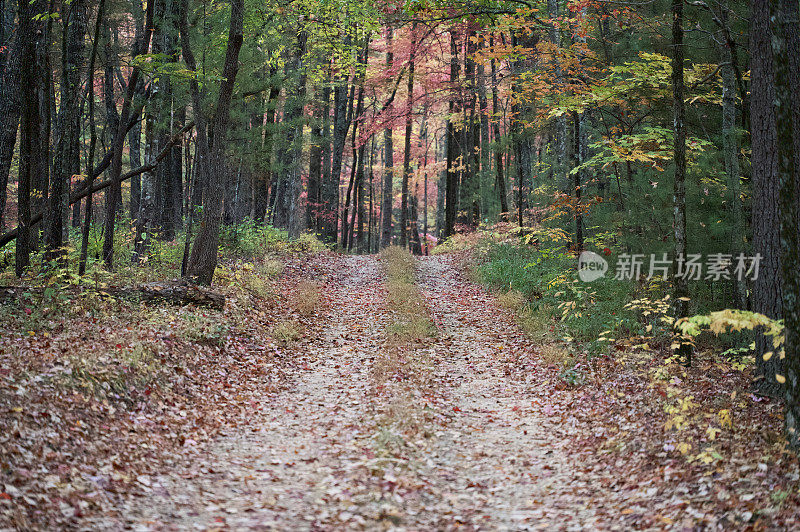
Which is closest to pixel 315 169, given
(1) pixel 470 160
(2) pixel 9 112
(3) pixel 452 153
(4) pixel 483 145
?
(3) pixel 452 153

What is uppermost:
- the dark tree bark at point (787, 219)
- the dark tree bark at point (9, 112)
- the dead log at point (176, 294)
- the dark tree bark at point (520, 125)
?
the dark tree bark at point (520, 125)

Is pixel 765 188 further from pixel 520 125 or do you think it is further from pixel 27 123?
pixel 520 125

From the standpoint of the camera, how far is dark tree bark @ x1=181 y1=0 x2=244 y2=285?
1115 centimetres

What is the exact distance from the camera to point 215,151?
1114 centimetres

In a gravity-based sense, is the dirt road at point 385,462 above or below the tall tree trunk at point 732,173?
below

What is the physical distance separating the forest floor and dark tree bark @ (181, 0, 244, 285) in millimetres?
3560

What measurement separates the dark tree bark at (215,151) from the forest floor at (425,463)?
3560 millimetres

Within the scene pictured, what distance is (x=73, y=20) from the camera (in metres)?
10.4

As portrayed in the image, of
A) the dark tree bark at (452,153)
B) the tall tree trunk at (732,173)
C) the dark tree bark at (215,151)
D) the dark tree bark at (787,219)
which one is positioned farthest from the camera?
the dark tree bark at (452,153)

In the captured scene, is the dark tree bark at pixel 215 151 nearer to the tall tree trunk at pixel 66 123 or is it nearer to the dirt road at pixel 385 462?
the tall tree trunk at pixel 66 123

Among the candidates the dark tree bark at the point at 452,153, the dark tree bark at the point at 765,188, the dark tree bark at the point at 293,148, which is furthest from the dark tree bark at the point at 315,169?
the dark tree bark at the point at 765,188

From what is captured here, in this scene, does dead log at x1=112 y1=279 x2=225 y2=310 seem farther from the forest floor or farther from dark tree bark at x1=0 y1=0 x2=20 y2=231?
dark tree bark at x1=0 y1=0 x2=20 y2=231

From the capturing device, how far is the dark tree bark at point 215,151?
36.6 ft

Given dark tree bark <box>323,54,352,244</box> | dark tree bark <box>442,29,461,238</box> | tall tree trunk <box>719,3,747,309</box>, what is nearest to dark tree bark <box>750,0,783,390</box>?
tall tree trunk <box>719,3,747,309</box>
